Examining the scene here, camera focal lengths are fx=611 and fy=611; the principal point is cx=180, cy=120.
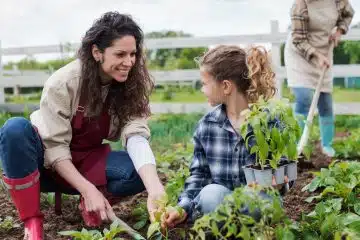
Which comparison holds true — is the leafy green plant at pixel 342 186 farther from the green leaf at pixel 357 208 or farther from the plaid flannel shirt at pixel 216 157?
the plaid flannel shirt at pixel 216 157

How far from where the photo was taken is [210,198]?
Result: 2.37 meters

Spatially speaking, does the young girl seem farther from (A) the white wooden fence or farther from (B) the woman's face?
(A) the white wooden fence

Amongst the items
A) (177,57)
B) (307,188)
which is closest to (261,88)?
(307,188)

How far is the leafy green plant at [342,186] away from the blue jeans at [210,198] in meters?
0.60

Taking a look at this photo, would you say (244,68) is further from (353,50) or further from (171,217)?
(353,50)

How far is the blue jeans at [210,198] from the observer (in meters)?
2.36

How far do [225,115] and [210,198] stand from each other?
1.29 ft

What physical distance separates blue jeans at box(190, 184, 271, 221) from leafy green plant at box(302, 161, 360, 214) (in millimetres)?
603

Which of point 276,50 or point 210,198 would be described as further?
point 276,50

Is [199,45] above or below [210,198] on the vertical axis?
above

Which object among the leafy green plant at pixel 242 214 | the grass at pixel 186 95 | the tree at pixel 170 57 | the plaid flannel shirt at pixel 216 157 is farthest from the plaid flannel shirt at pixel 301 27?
the tree at pixel 170 57

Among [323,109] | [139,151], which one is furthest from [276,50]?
[139,151]

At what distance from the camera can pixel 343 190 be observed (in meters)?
2.86

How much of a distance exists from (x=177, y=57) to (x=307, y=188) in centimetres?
1187
